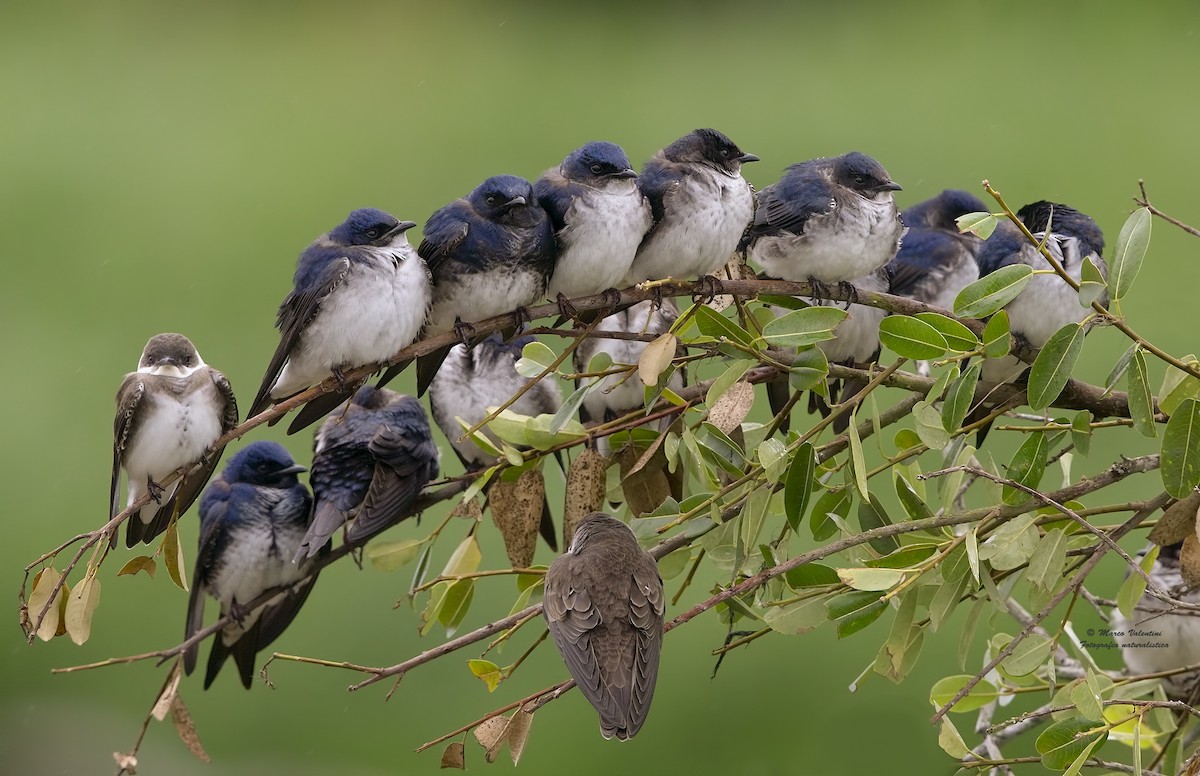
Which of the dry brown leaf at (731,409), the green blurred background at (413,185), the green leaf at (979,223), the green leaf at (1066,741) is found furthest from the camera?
the green blurred background at (413,185)

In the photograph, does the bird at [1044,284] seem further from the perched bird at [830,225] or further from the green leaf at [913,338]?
the green leaf at [913,338]

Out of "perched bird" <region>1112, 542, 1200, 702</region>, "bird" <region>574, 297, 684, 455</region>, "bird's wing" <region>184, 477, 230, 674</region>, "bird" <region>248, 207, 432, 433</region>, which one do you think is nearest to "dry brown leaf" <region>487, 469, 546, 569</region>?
"bird" <region>248, 207, 432, 433</region>

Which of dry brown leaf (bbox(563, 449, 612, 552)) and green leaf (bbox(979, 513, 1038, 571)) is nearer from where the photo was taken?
green leaf (bbox(979, 513, 1038, 571))

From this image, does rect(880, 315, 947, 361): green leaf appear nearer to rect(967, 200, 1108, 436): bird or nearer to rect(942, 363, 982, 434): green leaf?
rect(942, 363, 982, 434): green leaf

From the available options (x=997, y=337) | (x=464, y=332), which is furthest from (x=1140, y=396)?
(x=464, y=332)

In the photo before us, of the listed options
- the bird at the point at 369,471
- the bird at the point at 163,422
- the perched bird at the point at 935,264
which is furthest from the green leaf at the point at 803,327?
the perched bird at the point at 935,264

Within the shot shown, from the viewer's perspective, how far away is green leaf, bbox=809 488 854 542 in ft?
6.71

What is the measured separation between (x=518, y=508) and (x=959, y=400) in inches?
30.5

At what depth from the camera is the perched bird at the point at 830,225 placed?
2.54 metres

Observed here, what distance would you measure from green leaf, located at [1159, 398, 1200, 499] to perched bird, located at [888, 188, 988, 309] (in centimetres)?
146

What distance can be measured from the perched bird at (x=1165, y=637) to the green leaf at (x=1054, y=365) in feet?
4.14

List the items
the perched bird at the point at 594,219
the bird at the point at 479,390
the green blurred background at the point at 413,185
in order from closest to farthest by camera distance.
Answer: the perched bird at the point at 594,219 < the bird at the point at 479,390 < the green blurred background at the point at 413,185

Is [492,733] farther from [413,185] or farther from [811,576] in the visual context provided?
[413,185]

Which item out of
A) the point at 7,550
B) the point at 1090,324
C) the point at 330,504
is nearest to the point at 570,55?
the point at 7,550
